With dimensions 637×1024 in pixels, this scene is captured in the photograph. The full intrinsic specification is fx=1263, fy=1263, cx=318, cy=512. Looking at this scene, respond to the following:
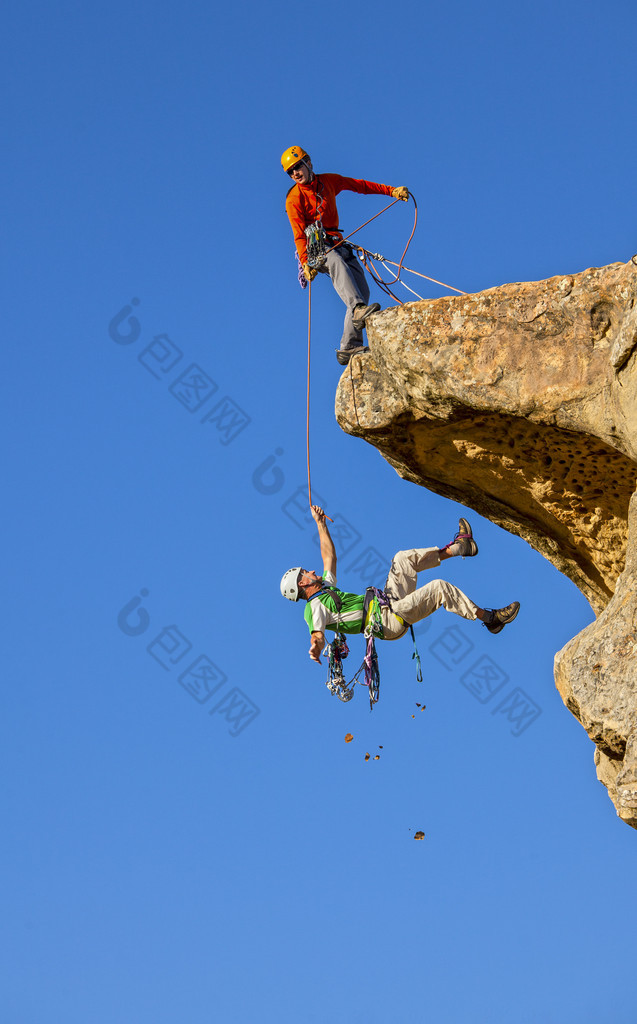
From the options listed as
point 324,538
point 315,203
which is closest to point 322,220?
point 315,203

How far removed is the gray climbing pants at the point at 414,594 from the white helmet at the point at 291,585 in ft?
3.11

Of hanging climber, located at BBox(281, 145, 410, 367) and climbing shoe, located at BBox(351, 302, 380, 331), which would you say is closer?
climbing shoe, located at BBox(351, 302, 380, 331)

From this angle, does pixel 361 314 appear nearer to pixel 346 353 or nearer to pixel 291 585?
pixel 346 353

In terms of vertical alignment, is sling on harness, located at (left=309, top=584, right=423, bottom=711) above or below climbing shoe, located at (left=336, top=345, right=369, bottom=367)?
below

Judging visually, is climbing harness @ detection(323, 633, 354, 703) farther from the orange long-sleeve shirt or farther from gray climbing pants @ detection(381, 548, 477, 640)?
the orange long-sleeve shirt

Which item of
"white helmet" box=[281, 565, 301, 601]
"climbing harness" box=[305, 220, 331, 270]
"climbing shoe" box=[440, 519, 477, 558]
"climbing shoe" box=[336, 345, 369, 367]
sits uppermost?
"climbing harness" box=[305, 220, 331, 270]

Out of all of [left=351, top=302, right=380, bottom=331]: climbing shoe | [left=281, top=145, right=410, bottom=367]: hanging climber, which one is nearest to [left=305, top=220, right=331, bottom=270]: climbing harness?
[left=281, top=145, right=410, bottom=367]: hanging climber

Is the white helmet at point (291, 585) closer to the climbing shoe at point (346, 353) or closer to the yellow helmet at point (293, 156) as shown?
the climbing shoe at point (346, 353)

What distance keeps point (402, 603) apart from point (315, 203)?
14.6 feet

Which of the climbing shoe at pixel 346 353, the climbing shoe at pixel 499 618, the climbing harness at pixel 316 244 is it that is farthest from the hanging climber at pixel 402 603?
the climbing harness at pixel 316 244

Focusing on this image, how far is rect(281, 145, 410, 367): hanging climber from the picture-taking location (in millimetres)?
13406

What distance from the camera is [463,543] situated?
12.8m

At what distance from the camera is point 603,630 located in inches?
411

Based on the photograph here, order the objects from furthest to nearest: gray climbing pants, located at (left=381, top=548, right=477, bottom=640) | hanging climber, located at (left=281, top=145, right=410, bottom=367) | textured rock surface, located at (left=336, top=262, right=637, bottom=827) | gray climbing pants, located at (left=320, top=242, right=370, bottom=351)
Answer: hanging climber, located at (left=281, top=145, right=410, bottom=367), gray climbing pants, located at (left=320, top=242, right=370, bottom=351), gray climbing pants, located at (left=381, top=548, right=477, bottom=640), textured rock surface, located at (left=336, top=262, right=637, bottom=827)
